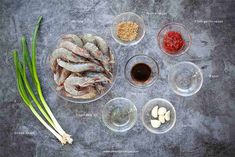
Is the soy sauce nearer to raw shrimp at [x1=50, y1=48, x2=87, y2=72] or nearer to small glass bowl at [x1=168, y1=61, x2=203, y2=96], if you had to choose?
small glass bowl at [x1=168, y1=61, x2=203, y2=96]

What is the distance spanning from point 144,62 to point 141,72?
70 millimetres

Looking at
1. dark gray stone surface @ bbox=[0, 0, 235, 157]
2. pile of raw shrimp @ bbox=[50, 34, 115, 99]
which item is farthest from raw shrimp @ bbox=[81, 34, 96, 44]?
dark gray stone surface @ bbox=[0, 0, 235, 157]

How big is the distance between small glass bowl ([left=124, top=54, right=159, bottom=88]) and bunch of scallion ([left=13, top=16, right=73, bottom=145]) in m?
0.56

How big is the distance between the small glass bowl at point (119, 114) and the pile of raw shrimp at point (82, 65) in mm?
137

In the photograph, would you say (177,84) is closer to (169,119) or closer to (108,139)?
(169,119)

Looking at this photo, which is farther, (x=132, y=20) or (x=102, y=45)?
(x=132, y=20)

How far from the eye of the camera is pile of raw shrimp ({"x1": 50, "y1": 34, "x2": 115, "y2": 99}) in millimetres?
2982

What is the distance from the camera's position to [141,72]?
3193 mm

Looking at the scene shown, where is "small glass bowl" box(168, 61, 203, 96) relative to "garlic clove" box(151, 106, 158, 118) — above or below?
above

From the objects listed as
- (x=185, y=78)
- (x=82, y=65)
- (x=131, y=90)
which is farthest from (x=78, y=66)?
(x=185, y=78)

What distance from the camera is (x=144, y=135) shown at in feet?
10.5

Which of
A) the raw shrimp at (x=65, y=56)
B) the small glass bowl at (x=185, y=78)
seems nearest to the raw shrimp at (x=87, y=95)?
the raw shrimp at (x=65, y=56)

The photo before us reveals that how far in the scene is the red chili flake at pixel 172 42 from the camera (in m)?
3.15

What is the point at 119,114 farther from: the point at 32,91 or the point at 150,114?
the point at 32,91
